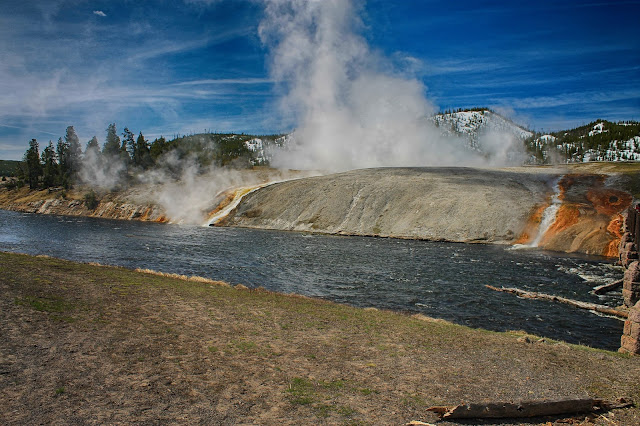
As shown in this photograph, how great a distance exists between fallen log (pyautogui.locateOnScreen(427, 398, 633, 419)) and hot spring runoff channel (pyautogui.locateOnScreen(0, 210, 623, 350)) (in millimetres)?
10131

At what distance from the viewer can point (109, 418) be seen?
7617 millimetres

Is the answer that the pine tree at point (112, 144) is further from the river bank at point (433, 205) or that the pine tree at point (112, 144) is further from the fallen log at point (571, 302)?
the fallen log at point (571, 302)

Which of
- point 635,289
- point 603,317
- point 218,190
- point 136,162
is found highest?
point 136,162

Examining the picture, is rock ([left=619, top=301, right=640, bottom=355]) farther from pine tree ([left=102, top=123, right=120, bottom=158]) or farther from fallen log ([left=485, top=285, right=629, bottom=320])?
pine tree ([left=102, top=123, right=120, bottom=158])

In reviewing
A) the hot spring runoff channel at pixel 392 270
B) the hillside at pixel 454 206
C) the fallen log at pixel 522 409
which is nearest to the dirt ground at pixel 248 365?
the fallen log at pixel 522 409

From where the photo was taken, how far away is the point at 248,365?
35.2ft

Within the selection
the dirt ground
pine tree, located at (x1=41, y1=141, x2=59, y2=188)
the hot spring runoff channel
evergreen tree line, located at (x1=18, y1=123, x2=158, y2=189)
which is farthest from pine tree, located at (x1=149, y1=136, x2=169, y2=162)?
the dirt ground

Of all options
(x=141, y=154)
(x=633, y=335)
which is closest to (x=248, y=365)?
(x=633, y=335)

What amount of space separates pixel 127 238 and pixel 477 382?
52037 mm

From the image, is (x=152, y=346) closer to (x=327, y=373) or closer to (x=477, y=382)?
(x=327, y=373)

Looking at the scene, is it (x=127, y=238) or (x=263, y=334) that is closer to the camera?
(x=263, y=334)

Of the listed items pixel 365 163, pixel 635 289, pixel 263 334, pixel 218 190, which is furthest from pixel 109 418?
pixel 365 163

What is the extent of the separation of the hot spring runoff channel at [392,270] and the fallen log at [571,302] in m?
0.56

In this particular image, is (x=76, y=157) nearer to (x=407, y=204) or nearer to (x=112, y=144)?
(x=112, y=144)
